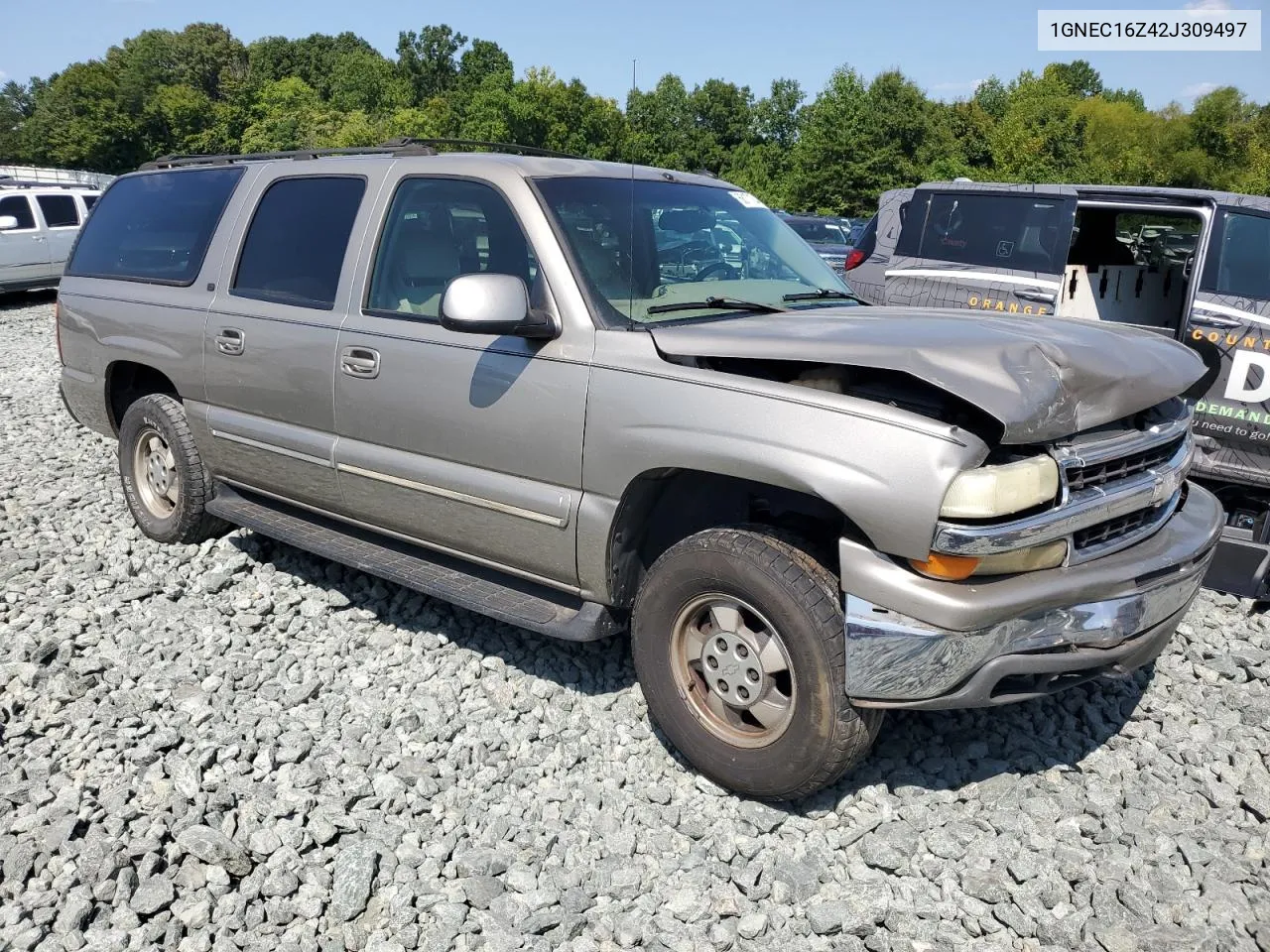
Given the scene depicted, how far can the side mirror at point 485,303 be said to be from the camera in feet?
10.7

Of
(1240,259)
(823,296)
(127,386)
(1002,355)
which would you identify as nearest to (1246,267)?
(1240,259)

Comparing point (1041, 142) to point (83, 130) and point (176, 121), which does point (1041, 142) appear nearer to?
point (176, 121)

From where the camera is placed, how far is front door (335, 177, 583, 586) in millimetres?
3506

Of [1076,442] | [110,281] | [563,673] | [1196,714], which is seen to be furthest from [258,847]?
[110,281]

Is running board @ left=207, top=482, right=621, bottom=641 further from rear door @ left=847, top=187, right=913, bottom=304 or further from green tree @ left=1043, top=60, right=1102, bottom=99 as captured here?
green tree @ left=1043, top=60, right=1102, bottom=99

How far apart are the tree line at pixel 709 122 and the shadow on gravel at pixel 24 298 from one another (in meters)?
13.9

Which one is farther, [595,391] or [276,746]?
[276,746]

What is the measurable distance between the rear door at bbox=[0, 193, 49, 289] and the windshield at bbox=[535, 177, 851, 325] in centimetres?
1612

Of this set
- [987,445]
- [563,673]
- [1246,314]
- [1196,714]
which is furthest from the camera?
[1246,314]

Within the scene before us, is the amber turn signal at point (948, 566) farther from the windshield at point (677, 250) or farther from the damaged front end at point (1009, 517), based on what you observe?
the windshield at point (677, 250)

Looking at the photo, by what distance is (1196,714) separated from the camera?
3.80 metres

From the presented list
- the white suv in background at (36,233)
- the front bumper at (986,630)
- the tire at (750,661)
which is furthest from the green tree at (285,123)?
the front bumper at (986,630)

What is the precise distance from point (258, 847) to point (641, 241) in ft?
8.09

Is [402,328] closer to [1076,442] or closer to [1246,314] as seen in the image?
[1076,442]
